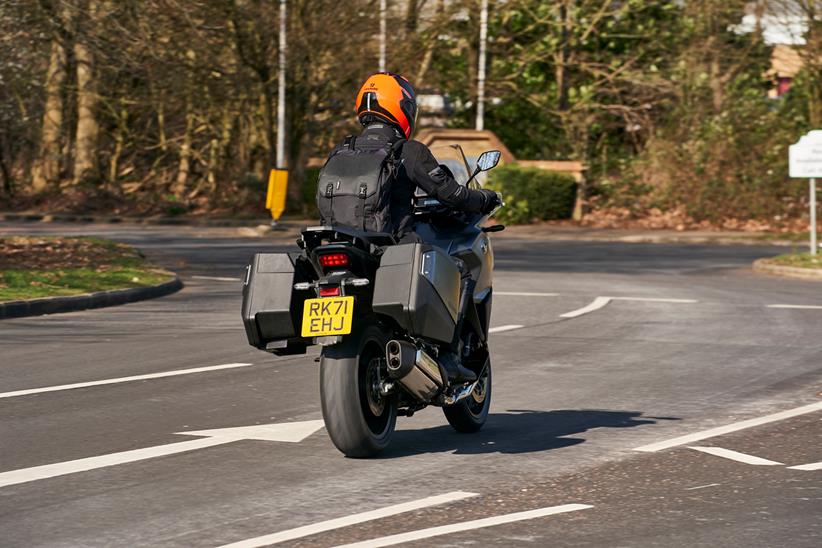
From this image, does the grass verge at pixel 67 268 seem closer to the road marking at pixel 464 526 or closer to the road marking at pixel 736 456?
the road marking at pixel 736 456

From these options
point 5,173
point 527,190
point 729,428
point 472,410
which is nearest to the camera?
point 472,410

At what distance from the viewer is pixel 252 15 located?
3422 centimetres

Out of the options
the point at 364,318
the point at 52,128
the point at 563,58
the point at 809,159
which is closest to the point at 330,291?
the point at 364,318

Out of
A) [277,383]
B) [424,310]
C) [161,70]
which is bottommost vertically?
[277,383]

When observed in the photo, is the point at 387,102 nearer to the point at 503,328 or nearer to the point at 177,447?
the point at 177,447

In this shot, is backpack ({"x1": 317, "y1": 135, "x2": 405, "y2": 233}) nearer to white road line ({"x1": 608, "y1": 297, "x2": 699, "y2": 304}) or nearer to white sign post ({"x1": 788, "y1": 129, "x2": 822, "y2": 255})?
white road line ({"x1": 608, "y1": 297, "x2": 699, "y2": 304})

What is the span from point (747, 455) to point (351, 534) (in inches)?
107

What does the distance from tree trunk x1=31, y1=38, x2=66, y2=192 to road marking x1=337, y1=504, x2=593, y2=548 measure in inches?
1324

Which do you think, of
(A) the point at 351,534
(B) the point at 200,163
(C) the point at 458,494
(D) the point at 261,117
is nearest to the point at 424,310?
(C) the point at 458,494

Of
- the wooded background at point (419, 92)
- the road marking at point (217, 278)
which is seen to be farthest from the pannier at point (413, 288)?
the wooded background at point (419, 92)

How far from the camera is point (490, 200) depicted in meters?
7.81

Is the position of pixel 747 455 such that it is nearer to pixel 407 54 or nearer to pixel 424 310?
pixel 424 310

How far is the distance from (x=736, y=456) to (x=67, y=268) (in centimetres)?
1315

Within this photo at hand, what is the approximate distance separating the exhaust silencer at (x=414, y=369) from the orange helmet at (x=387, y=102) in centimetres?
122
